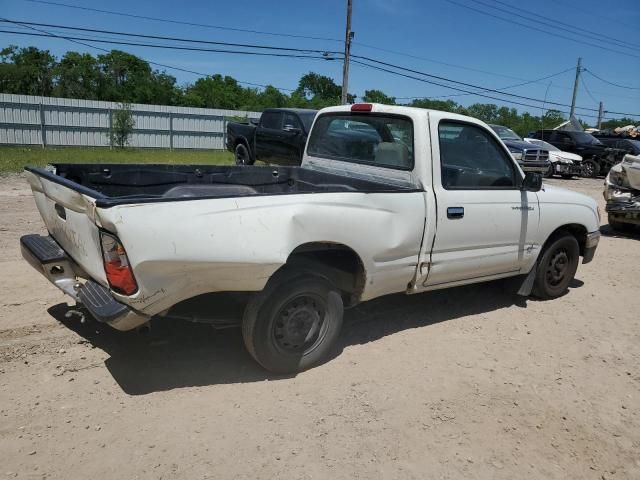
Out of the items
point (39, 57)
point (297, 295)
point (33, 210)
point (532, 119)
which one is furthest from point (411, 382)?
point (532, 119)

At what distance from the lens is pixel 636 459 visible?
121 inches

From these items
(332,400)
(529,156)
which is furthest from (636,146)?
(332,400)

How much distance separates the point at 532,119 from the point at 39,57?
144 ft

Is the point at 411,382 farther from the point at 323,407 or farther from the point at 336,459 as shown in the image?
the point at 336,459

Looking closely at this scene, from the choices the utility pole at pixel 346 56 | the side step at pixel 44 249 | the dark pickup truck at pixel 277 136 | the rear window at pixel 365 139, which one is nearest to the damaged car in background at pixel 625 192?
the dark pickup truck at pixel 277 136

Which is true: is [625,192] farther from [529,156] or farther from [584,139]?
[584,139]

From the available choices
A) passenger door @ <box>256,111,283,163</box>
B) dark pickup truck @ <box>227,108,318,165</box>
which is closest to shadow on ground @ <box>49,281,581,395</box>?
dark pickup truck @ <box>227,108,318,165</box>

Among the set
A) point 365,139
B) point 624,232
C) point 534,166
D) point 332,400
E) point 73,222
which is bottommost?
point 332,400

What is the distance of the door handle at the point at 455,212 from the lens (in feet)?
13.7

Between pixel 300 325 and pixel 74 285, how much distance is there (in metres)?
1.54

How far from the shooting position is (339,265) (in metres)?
3.91

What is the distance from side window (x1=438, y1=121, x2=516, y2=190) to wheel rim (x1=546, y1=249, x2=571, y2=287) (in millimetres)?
1204

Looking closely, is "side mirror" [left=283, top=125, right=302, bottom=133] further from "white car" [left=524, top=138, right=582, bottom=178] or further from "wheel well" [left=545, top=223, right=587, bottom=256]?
"white car" [left=524, top=138, right=582, bottom=178]

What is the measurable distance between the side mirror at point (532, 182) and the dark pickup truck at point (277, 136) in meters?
7.12
